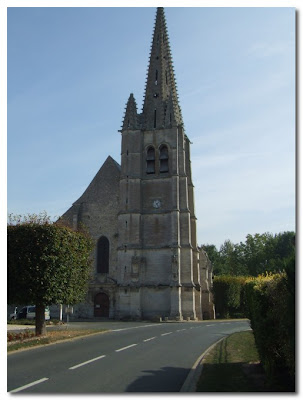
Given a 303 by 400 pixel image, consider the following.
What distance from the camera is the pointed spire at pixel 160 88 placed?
147 feet

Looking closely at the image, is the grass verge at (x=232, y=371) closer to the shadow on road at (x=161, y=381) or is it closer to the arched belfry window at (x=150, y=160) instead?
the shadow on road at (x=161, y=381)

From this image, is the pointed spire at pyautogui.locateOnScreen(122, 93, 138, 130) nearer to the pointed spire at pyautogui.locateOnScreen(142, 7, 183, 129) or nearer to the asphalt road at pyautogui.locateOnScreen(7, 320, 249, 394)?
the pointed spire at pyautogui.locateOnScreen(142, 7, 183, 129)

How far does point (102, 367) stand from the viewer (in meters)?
10.5

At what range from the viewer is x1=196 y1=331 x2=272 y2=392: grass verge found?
805 centimetres

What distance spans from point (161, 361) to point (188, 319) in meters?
27.0

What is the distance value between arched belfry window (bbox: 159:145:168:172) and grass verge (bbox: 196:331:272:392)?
96.6 ft

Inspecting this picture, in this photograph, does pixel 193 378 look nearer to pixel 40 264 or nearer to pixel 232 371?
pixel 232 371

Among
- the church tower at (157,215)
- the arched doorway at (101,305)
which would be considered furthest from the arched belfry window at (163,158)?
the arched doorway at (101,305)

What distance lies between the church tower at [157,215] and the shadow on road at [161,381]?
2780 cm

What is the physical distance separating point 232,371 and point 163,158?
113ft

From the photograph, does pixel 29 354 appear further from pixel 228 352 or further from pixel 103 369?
pixel 228 352

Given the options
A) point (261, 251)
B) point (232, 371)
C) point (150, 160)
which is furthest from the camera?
point (261, 251)

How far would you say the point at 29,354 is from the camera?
43.4ft

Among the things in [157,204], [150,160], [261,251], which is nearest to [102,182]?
[150,160]
